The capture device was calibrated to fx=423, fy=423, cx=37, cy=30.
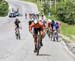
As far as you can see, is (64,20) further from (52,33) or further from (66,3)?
(52,33)

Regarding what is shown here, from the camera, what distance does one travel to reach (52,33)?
33031 millimetres

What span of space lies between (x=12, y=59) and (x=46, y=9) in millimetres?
86615

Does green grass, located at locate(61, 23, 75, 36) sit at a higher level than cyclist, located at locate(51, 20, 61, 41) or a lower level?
lower

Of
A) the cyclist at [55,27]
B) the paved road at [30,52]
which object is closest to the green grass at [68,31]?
the cyclist at [55,27]

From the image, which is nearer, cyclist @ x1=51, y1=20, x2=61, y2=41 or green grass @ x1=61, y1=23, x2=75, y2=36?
cyclist @ x1=51, y1=20, x2=61, y2=41

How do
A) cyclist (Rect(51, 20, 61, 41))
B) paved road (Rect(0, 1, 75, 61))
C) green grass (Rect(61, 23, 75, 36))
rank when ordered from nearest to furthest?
paved road (Rect(0, 1, 75, 61)) < cyclist (Rect(51, 20, 61, 41)) < green grass (Rect(61, 23, 75, 36))

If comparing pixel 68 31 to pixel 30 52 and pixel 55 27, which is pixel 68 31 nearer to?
pixel 55 27

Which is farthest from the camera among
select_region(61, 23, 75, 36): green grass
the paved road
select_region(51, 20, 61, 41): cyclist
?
select_region(61, 23, 75, 36): green grass

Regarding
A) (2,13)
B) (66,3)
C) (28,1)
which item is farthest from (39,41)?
(28,1)

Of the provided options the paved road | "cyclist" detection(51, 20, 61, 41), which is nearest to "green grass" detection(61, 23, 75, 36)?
"cyclist" detection(51, 20, 61, 41)

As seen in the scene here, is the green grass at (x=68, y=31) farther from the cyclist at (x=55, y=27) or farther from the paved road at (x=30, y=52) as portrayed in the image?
the paved road at (x=30, y=52)

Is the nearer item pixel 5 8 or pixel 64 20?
pixel 64 20

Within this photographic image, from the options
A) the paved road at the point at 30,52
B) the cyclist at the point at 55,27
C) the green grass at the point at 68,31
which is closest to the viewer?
the paved road at the point at 30,52

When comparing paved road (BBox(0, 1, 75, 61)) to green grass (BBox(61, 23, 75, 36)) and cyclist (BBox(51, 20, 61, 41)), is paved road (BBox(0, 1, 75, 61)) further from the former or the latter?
green grass (BBox(61, 23, 75, 36))
